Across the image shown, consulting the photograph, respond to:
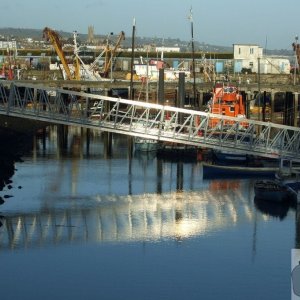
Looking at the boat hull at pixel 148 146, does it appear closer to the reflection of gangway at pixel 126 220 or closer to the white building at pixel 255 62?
the reflection of gangway at pixel 126 220

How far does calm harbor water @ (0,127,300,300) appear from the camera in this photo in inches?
687

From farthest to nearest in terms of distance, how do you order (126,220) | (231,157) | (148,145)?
(148,145), (231,157), (126,220)

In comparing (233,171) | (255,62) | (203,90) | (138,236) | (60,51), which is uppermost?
(60,51)

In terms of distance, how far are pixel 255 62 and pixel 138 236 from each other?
54716 mm

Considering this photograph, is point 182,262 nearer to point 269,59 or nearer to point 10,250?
point 10,250

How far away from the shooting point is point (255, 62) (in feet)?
246

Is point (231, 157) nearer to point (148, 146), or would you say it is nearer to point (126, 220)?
point (148, 146)

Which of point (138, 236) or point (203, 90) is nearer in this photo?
point (138, 236)

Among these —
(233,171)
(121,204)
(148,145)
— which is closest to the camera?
(121,204)

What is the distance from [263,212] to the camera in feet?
80.8

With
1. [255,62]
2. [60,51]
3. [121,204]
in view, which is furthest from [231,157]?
[255,62]

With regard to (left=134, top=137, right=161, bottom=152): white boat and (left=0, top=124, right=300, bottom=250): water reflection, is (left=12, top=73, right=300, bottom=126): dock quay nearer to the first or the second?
(left=134, top=137, right=161, bottom=152): white boat

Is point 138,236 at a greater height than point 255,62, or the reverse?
point 255,62

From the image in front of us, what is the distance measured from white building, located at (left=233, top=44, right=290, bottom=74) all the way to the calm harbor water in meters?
38.4
